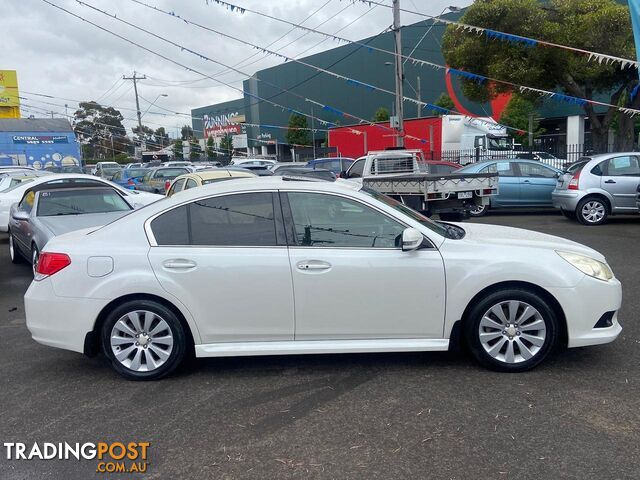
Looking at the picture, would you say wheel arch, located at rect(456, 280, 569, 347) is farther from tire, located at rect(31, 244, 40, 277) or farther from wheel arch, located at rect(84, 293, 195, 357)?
tire, located at rect(31, 244, 40, 277)

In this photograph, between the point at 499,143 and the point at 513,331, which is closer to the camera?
the point at 513,331

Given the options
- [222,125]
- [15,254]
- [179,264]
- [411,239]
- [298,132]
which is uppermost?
[222,125]

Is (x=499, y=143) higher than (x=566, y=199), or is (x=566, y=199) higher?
(x=499, y=143)

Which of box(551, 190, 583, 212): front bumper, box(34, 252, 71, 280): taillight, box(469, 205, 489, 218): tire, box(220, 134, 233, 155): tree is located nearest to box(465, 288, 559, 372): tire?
box(34, 252, 71, 280): taillight

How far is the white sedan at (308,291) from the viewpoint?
14.5 ft

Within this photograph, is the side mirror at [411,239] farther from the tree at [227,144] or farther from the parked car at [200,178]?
the tree at [227,144]

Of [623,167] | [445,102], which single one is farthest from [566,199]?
[445,102]

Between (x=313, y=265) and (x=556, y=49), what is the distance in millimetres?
15093

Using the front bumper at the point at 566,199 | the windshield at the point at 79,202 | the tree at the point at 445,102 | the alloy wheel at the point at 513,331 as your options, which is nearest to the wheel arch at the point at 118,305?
the alloy wheel at the point at 513,331

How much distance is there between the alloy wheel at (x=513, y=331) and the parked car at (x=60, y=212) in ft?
19.1

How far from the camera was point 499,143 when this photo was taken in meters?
27.8

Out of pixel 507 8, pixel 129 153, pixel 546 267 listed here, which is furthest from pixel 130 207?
pixel 129 153

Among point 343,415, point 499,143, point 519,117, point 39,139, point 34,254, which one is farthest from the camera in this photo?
point 519,117

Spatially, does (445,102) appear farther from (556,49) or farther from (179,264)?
(179,264)
